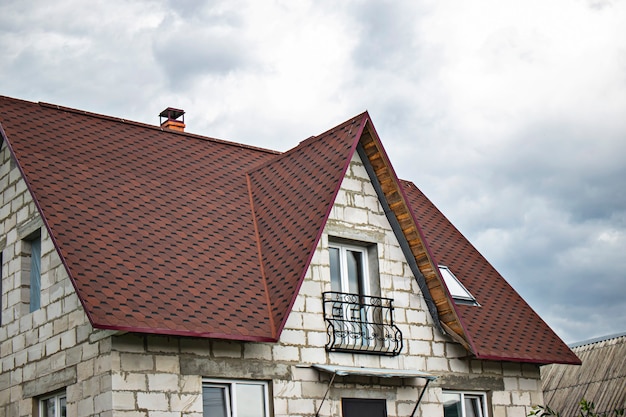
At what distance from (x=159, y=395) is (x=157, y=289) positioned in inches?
59.8

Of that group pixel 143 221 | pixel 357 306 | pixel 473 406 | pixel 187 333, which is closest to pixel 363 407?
pixel 357 306

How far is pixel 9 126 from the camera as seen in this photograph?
15453 mm

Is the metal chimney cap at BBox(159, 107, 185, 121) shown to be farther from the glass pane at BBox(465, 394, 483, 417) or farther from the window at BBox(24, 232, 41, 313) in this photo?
the glass pane at BBox(465, 394, 483, 417)

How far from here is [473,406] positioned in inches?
656

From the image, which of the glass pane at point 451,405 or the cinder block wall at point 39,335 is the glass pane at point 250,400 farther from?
the glass pane at point 451,405

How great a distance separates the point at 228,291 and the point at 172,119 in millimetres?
6764

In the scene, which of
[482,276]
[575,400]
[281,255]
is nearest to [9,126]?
[281,255]

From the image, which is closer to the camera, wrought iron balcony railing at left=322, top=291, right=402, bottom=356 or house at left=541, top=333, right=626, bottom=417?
wrought iron balcony railing at left=322, top=291, right=402, bottom=356

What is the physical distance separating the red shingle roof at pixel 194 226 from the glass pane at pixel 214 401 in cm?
89

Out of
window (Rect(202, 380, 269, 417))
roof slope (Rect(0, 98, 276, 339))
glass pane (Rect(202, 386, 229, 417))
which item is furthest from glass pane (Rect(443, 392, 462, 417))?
glass pane (Rect(202, 386, 229, 417))

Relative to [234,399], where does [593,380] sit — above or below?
above

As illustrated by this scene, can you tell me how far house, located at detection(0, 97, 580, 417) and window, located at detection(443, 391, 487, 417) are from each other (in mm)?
32

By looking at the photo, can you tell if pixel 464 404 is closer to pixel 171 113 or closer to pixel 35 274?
pixel 35 274

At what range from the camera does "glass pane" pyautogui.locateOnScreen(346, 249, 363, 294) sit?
1579cm
